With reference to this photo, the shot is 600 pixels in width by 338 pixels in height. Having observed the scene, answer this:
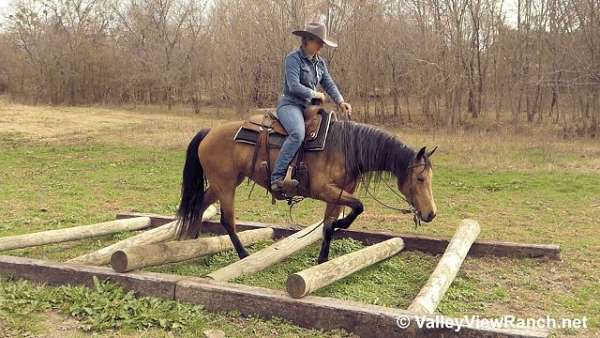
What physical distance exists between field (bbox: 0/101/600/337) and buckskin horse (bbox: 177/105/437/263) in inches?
26.4

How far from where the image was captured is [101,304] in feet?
14.0

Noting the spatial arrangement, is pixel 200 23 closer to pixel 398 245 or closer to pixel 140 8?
pixel 140 8

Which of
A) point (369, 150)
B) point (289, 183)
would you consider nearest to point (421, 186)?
point (369, 150)

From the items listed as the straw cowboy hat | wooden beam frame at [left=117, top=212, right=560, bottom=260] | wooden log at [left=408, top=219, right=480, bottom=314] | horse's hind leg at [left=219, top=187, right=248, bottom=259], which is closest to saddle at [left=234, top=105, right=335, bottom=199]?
horse's hind leg at [left=219, top=187, right=248, bottom=259]

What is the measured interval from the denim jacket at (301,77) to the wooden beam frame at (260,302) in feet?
6.42

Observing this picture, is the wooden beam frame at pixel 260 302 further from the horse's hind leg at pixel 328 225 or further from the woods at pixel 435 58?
the woods at pixel 435 58

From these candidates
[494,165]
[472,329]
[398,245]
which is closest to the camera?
[472,329]

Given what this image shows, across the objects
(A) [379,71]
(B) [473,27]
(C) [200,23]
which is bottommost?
(A) [379,71]

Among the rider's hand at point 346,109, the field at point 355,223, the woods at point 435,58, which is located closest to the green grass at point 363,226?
the field at point 355,223

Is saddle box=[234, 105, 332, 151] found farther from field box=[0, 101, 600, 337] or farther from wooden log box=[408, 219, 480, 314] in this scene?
wooden log box=[408, 219, 480, 314]

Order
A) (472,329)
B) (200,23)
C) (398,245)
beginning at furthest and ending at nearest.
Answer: (200,23) → (398,245) → (472,329)

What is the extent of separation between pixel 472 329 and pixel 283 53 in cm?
2087

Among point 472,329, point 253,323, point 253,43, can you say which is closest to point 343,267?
point 253,323

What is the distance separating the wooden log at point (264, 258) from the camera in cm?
475
